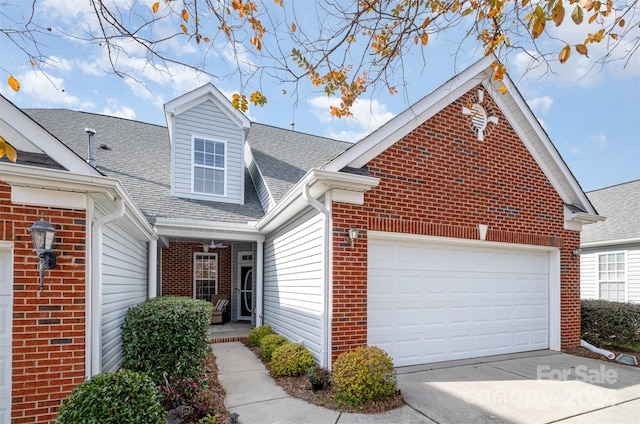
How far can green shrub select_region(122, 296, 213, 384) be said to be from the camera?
17.4 ft

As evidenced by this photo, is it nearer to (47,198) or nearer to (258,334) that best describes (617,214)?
(258,334)

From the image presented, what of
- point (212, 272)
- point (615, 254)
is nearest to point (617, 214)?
point (615, 254)

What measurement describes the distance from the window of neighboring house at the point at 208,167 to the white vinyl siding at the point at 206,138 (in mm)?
123

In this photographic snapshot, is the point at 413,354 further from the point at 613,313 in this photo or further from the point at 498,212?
the point at 613,313

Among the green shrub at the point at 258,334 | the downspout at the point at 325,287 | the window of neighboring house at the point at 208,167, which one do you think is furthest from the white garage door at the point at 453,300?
the window of neighboring house at the point at 208,167

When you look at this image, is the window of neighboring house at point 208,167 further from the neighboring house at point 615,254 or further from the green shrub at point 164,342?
the neighboring house at point 615,254

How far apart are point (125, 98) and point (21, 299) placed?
266cm

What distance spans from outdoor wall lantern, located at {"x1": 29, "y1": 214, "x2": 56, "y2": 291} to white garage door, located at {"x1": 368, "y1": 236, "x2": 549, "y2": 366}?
4.60 metres

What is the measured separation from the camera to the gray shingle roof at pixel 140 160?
30.0 feet

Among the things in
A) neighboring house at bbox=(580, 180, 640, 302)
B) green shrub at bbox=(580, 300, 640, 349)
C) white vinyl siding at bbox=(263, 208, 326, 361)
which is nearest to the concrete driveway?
white vinyl siding at bbox=(263, 208, 326, 361)

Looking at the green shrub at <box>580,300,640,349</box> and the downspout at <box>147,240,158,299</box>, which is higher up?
the downspout at <box>147,240,158,299</box>

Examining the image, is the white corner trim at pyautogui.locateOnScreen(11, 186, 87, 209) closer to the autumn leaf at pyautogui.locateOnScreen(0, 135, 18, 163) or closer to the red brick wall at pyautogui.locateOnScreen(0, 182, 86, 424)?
the red brick wall at pyautogui.locateOnScreen(0, 182, 86, 424)

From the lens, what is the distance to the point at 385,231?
6.16 meters

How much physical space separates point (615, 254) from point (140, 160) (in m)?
16.7
